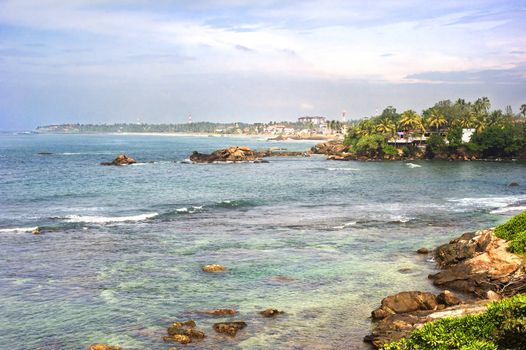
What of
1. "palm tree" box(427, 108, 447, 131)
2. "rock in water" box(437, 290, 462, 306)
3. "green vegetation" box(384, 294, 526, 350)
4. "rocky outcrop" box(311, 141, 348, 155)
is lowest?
"rock in water" box(437, 290, 462, 306)

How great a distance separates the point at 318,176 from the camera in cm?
9762

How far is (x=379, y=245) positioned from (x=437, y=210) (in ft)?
62.7

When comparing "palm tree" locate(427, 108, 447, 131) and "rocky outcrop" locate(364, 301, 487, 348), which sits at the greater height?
"palm tree" locate(427, 108, 447, 131)

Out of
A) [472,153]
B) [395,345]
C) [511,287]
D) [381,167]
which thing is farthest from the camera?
[472,153]

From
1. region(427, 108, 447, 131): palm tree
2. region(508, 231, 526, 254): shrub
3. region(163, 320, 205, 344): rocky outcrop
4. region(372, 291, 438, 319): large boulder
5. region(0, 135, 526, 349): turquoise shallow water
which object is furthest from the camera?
region(427, 108, 447, 131): palm tree

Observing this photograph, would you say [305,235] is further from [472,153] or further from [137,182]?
[472,153]

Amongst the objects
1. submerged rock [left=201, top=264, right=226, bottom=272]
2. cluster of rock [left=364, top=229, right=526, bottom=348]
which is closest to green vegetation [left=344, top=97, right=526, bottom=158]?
cluster of rock [left=364, top=229, right=526, bottom=348]

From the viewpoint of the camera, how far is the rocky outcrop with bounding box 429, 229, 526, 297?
30469 millimetres

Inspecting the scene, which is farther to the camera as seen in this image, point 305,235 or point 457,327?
point 305,235

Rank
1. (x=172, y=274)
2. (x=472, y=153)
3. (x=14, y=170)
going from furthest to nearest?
(x=472, y=153) < (x=14, y=170) < (x=172, y=274)

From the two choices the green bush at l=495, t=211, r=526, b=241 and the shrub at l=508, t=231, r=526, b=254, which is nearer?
the shrub at l=508, t=231, r=526, b=254

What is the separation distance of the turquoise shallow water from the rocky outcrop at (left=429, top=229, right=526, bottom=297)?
1512 mm

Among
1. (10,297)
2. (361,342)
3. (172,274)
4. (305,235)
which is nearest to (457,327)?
(361,342)

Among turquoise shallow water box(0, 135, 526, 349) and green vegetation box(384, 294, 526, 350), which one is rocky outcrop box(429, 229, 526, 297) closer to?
turquoise shallow water box(0, 135, 526, 349)
